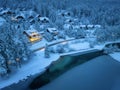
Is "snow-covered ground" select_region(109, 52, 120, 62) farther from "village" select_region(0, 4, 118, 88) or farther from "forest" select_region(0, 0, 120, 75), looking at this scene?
"forest" select_region(0, 0, 120, 75)

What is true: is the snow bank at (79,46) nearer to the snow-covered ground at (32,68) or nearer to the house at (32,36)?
the snow-covered ground at (32,68)

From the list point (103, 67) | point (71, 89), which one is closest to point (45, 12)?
point (103, 67)

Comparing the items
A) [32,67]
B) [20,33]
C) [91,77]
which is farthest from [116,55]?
[20,33]

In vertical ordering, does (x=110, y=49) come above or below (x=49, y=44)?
below

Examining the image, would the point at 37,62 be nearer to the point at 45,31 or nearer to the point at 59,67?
the point at 59,67

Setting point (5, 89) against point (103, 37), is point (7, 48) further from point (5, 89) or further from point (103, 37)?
point (103, 37)

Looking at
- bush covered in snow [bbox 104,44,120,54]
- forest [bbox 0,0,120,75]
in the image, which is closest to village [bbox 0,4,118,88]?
forest [bbox 0,0,120,75]
